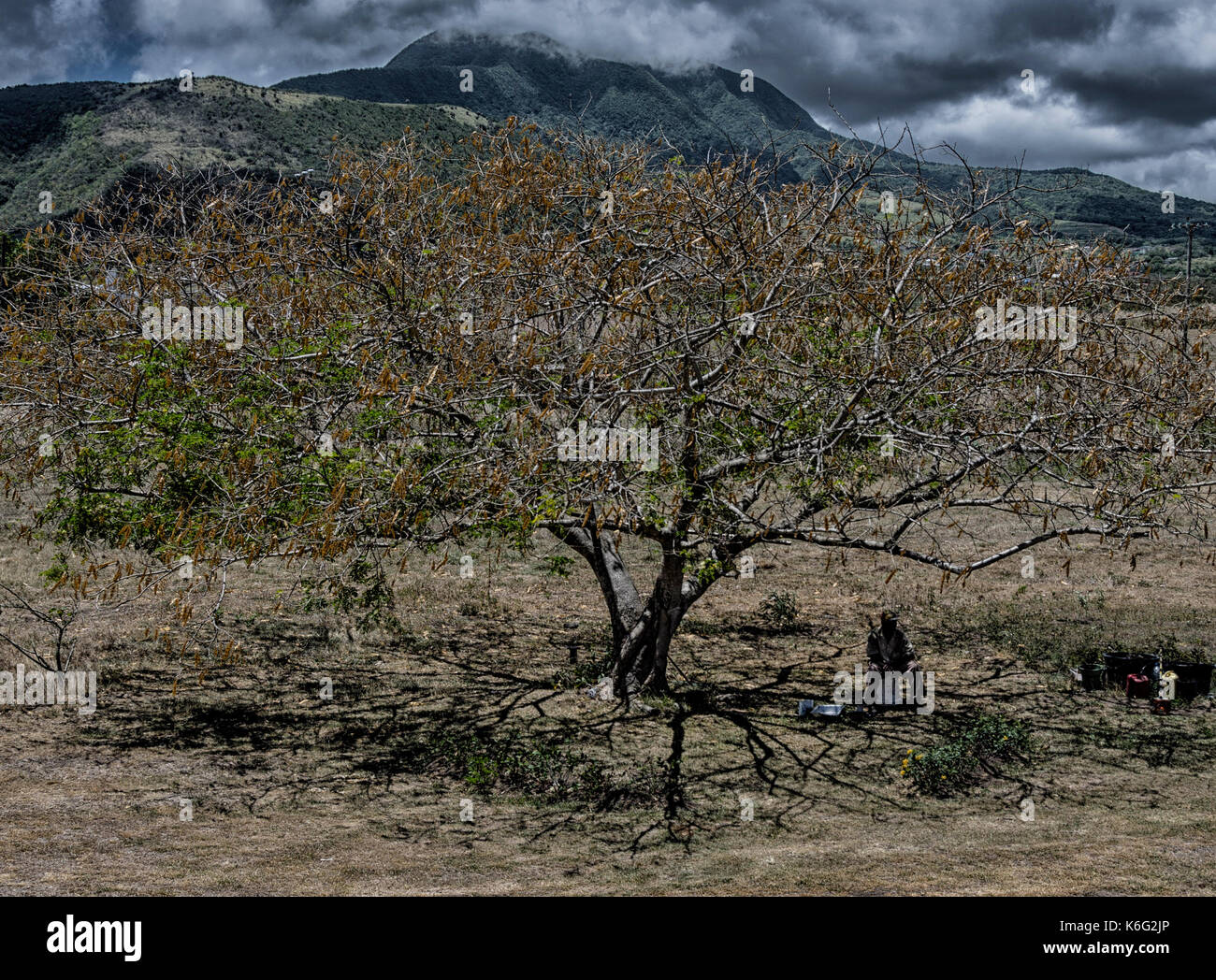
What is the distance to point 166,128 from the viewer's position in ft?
252

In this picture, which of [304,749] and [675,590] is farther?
[675,590]

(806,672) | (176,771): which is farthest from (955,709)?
(176,771)

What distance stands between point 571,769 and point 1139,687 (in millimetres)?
6595

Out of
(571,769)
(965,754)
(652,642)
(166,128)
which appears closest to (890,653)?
(965,754)

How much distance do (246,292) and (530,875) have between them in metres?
5.96

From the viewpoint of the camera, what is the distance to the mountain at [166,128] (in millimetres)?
66750

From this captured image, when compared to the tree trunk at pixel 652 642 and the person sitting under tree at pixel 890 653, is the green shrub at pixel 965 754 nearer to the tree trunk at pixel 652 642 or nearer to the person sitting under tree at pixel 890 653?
the person sitting under tree at pixel 890 653

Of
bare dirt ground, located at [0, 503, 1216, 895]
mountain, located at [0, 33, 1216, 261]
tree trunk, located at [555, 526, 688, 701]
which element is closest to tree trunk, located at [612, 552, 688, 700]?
tree trunk, located at [555, 526, 688, 701]

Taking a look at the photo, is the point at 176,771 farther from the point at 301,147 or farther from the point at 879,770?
the point at 301,147

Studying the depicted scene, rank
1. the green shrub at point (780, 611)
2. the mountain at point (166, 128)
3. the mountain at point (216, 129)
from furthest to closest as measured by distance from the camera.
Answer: the mountain at point (166, 128), the mountain at point (216, 129), the green shrub at point (780, 611)

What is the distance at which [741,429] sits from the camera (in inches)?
365

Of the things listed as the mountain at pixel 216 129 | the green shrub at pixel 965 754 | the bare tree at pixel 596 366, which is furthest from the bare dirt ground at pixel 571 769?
the mountain at pixel 216 129

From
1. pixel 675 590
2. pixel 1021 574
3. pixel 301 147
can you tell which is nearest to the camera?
pixel 675 590

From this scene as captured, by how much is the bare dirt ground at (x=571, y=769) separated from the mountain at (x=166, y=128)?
184 feet
